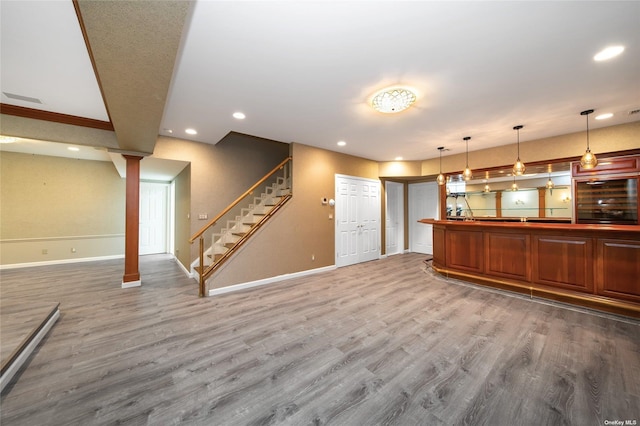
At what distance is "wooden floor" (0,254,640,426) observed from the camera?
5.27 feet

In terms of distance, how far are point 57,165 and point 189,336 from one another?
704 centimetres

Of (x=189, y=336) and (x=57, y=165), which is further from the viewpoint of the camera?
(x=57, y=165)

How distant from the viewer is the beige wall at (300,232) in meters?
4.31

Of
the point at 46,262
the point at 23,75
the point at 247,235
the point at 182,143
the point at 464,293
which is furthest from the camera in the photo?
the point at 46,262

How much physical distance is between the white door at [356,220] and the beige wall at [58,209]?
6.60 metres

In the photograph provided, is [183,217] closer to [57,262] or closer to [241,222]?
[241,222]

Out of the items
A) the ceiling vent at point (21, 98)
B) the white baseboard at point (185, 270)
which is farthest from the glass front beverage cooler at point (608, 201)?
the ceiling vent at point (21, 98)

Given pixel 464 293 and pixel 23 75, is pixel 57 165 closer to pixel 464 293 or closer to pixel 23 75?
pixel 23 75

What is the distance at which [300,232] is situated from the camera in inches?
198

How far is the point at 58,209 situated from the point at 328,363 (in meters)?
8.25

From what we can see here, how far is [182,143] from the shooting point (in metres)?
4.84

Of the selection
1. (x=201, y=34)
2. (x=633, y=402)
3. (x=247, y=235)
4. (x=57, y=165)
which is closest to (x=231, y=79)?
(x=201, y=34)

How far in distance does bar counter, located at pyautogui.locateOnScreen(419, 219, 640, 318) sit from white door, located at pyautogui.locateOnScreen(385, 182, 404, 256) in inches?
106

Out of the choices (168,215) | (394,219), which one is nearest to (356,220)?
(394,219)
